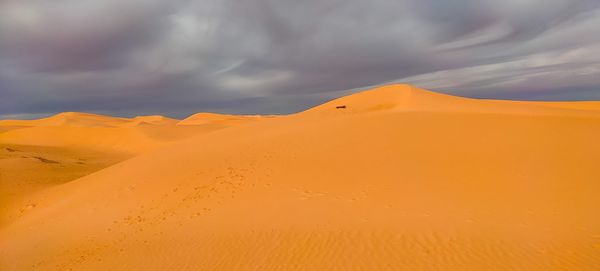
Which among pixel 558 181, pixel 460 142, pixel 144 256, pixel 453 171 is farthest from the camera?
pixel 460 142

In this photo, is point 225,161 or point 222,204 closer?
point 222,204

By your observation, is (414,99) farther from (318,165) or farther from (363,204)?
(363,204)

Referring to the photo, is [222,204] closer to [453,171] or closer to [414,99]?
[453,171]

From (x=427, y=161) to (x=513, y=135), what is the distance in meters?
4.30

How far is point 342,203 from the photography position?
31.3ft

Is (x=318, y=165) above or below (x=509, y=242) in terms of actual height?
above

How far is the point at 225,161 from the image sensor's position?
45.3ft

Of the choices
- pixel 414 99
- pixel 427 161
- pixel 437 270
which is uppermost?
pixel 414 99

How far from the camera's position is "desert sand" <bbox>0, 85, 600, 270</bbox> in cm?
726

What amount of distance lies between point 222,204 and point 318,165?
10.9ft

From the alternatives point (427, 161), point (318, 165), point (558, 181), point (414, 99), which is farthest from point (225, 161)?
point (414, 99)

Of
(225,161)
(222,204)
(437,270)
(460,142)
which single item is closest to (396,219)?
(437,270)

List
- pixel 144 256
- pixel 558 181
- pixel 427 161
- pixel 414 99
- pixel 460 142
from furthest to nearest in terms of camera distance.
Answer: pixel 414 99 → pixel 460 142 → pixel 427 161 → pixel 558 181 → pixel 144 256

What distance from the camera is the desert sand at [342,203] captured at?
286 inches
